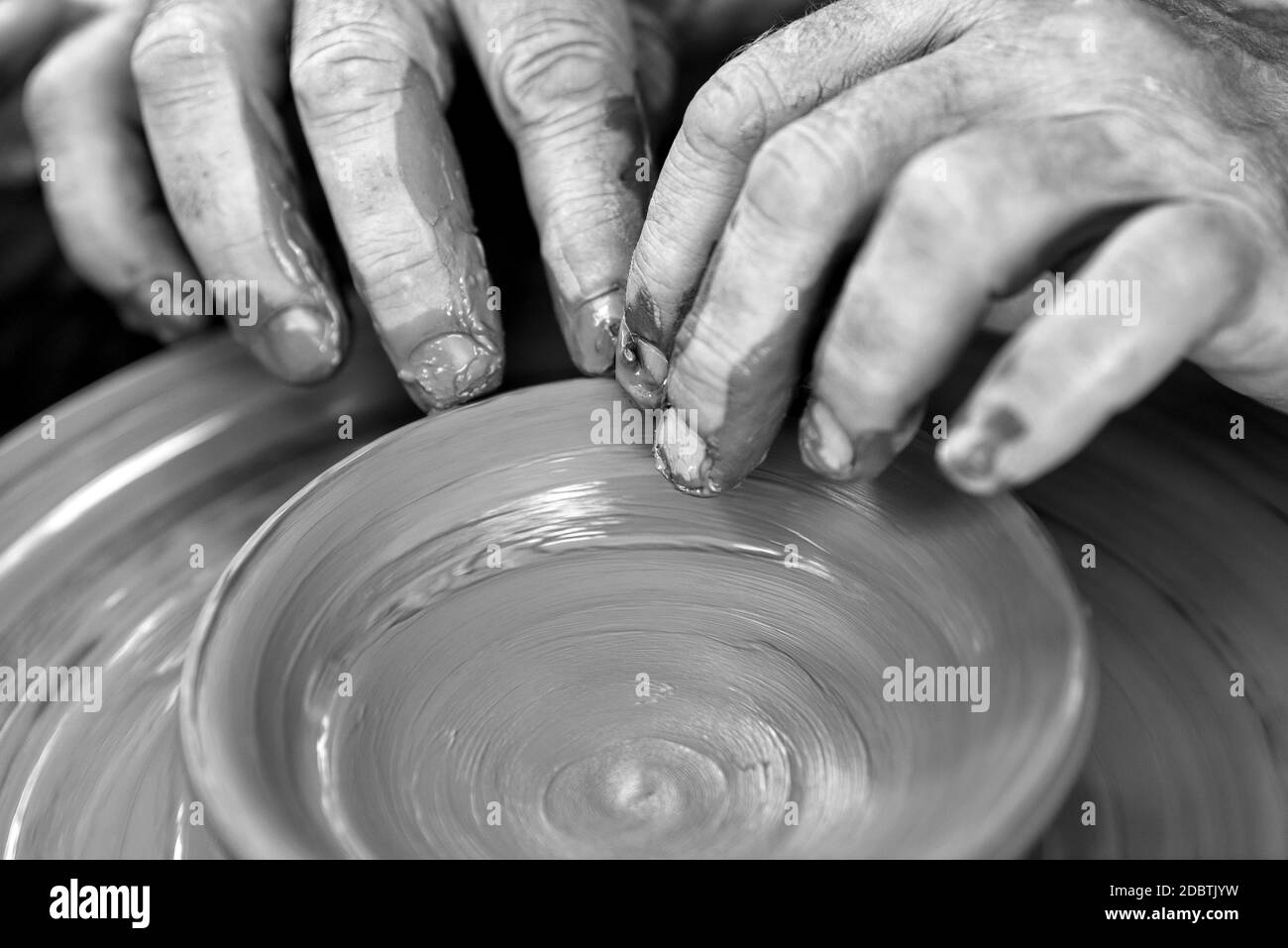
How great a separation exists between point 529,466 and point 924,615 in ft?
1.29

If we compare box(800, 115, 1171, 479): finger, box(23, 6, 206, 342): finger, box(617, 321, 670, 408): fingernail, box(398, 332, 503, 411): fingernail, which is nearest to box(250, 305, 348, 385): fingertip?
box(398, 332, 503, 411): fingernail

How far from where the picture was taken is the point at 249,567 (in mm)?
913

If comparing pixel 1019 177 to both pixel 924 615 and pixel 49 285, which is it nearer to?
pixel 924 615

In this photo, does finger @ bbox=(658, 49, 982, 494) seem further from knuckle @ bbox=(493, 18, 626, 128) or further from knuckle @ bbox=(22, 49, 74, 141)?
knuckle @ bbox=(22, 49, 74, 141)

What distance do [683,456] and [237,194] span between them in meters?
0.57

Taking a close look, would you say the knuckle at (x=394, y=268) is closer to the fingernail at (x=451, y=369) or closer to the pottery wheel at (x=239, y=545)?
the fingernail at (x=451, y=369)

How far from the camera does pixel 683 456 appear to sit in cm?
94

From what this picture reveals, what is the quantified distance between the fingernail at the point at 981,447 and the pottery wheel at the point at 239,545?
11.4 inches

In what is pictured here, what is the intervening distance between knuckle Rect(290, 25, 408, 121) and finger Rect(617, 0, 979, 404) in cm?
36

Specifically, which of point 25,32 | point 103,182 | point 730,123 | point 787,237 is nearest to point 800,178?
point 787,237

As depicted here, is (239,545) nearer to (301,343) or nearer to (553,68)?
(301,343)

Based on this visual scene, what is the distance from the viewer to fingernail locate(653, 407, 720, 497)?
0.92 m

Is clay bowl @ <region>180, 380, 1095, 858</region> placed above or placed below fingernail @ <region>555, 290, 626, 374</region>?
below

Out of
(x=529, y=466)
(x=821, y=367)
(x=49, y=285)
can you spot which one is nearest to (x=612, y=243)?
(x=529, y=466)
